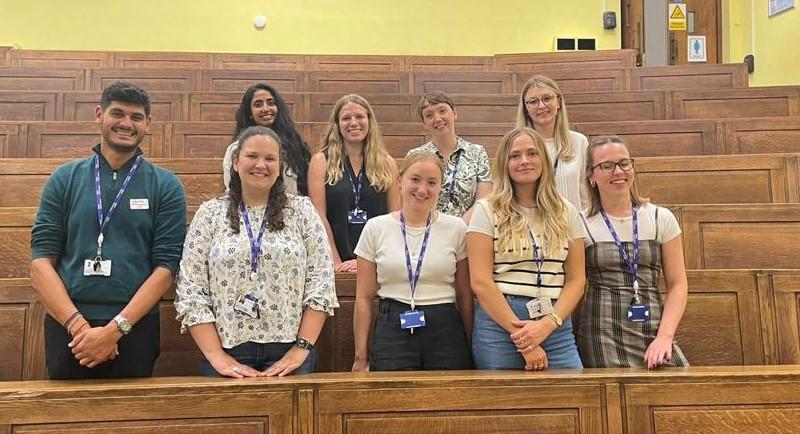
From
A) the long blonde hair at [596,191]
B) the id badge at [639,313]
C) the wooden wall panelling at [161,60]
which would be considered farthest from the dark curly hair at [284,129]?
the wooden wall panelling at [161,60]

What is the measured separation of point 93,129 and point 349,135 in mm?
1227

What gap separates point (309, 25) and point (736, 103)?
2682 millimetres

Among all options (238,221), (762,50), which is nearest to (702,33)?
(762,50)

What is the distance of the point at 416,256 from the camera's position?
3.84 ft

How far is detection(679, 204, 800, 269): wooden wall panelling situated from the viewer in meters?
1.58

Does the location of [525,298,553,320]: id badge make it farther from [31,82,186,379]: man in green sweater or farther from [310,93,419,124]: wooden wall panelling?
[310,93,419,124]: wooden wall panelling

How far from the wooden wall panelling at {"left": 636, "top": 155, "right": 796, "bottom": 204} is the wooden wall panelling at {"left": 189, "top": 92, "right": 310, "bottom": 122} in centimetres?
141

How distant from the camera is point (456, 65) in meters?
3.78

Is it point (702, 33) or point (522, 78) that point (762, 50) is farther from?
point (522, 78)

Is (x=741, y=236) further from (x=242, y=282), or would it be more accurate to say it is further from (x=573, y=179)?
(x=242, y=282)

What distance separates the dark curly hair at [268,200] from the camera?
109 centimetres

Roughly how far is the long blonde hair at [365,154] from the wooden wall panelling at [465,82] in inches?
67.4

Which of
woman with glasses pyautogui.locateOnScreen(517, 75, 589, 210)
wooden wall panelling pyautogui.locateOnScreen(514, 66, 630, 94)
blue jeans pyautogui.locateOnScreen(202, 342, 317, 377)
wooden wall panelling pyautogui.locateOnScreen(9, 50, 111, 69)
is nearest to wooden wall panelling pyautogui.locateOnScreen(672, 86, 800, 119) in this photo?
wooden wall panelling pyautogui.locateOnScreen(514, 66, 630, 94)

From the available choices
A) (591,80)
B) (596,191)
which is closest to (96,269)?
(596,191)
